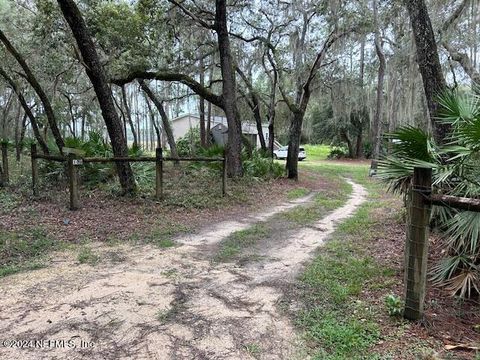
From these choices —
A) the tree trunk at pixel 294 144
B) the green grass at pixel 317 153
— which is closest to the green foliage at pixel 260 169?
the tree trunk at pixel 294 144

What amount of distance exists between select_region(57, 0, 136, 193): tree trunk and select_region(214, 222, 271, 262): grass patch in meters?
2.93

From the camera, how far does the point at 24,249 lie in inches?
A: 188

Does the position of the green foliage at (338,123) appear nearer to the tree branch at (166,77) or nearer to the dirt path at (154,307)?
the tree branch at (166,77)

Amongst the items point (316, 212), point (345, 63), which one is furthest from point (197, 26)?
point (345, 63)

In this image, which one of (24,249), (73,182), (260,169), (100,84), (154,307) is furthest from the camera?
(260,169)

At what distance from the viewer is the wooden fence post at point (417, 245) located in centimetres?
289

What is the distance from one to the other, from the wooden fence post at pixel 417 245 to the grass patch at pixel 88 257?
3.31 m

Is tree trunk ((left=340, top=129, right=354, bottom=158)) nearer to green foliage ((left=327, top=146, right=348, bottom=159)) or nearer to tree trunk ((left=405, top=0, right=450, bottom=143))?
green foliage ((left=327, top=146, right=348, bottom=159))

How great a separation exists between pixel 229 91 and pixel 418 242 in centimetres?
854

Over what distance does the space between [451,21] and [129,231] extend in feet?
34.0

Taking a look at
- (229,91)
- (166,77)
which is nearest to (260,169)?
(229,91)

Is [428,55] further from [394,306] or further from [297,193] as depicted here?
[297,193]

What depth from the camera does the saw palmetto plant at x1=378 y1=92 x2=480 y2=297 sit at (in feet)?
10.7

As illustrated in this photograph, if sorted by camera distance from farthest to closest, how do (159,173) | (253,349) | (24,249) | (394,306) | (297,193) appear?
(297,193) < (159,173) < (24,249) < (394,306) < (253,349)
